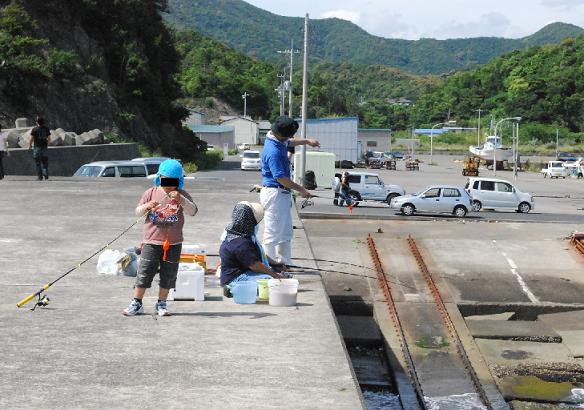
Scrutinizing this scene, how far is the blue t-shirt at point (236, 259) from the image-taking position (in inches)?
358

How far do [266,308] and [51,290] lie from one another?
8.06 ft

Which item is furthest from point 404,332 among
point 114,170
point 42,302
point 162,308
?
point 114,170

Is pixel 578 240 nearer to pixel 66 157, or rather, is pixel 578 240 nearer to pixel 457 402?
pixel 457 402

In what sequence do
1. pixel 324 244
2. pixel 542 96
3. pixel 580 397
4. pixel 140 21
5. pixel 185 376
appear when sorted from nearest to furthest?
pixel 185 376 → pixel 580 397 → pixel 324 244 → pixel 140 21 → pixel 542 96

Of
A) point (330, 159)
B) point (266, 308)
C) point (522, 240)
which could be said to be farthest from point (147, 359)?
point (330, 159)

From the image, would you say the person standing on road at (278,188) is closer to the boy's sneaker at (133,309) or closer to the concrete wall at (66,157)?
the boy's sneaker at (133,309)

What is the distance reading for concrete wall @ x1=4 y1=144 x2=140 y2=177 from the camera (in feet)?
88.8

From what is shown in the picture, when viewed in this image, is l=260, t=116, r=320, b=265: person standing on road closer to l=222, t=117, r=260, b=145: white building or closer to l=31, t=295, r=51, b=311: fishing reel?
l=31, t=295, r=51, b=311: fishing reel

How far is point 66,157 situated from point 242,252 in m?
23.7

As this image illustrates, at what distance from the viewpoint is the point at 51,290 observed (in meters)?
9.12

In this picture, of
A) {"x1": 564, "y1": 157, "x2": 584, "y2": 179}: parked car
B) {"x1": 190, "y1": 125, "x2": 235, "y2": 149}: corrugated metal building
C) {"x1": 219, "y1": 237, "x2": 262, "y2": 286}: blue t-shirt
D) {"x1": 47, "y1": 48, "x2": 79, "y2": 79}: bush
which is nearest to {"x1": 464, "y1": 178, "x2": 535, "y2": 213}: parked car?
{"x1": 47, "y1": 48, "x2": 79, "y2": 79}: bush

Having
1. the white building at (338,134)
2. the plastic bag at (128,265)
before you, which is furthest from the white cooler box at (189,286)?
the white building at (338,134)

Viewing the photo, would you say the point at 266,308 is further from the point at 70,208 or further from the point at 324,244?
the point at 324,244

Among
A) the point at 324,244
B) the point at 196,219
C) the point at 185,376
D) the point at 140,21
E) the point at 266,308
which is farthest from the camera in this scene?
the point at 140,21
